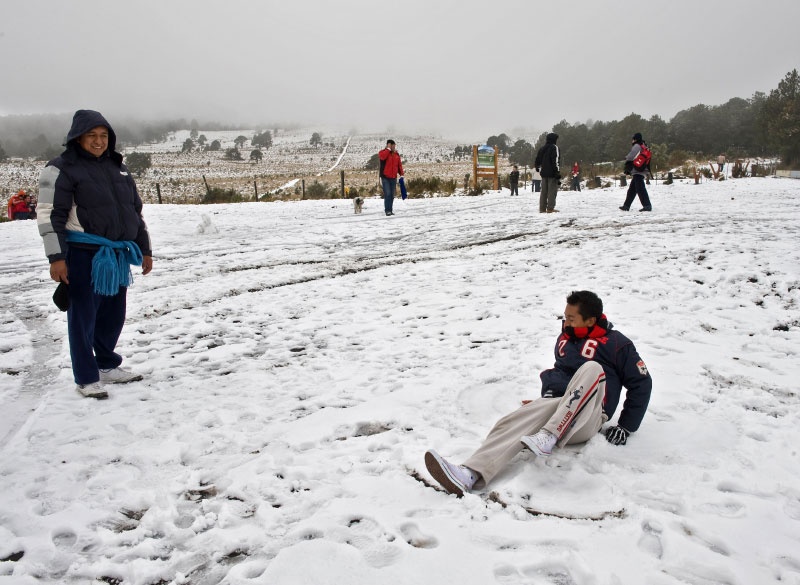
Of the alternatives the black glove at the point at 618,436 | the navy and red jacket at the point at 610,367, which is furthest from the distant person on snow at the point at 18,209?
the black glove at the point at 618,436

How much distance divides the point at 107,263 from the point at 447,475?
2.91 m

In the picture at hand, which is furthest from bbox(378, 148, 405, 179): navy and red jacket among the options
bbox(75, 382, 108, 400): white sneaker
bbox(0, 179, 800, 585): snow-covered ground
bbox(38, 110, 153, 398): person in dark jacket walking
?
bbox(75, 382, 108, 400): white sneaker

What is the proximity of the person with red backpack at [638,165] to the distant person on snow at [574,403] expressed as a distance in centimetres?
902

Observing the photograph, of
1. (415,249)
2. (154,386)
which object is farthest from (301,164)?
(154,386)

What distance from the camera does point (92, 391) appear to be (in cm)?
384

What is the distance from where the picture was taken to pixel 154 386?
4105 millimetres

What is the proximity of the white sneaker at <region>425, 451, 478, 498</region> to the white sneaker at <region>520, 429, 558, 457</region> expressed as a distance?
40 centimetres

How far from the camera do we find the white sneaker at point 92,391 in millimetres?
3842

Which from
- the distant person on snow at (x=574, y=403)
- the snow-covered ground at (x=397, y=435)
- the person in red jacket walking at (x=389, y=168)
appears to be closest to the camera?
the snow-covered ground at (x=397, y=435)

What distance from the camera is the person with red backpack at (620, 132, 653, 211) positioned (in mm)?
10859

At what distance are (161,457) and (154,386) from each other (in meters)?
1.18

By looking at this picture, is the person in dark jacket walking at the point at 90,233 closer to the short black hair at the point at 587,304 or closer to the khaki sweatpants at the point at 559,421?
the khaki sweatpants at the point at 559,421

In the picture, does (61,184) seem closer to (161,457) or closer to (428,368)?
(161,457)

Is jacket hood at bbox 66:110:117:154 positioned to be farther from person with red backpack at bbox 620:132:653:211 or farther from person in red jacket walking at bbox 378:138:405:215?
person with red backpack at bbox 620:132:653:211
